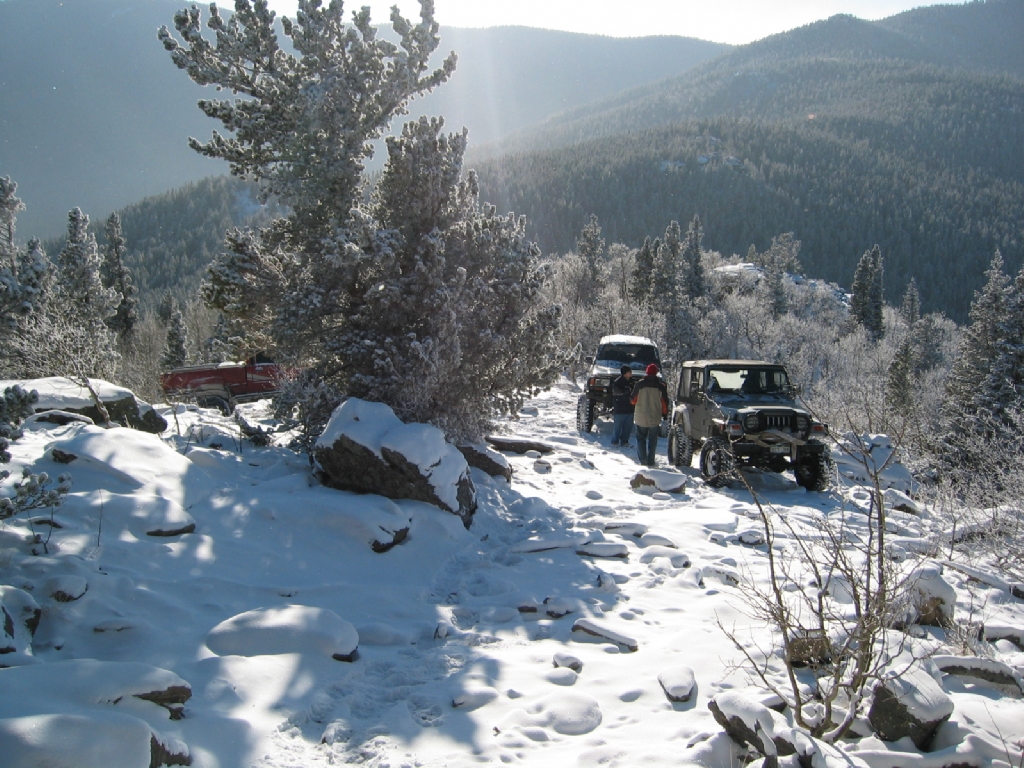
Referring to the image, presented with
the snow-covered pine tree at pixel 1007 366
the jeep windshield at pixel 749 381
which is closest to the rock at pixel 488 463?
the jeep windshield at pixel 749 381

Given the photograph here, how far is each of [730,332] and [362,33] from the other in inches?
1776

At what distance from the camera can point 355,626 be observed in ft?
14.4

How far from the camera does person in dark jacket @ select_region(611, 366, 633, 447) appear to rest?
41.8 feet

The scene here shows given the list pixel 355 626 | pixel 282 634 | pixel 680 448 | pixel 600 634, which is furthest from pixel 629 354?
pixel 282 634

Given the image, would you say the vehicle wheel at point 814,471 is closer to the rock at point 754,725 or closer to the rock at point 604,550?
the rock at point 604,550

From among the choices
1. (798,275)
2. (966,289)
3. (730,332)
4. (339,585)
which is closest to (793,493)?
(339,585)

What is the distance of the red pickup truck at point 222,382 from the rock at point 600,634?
1239 cm

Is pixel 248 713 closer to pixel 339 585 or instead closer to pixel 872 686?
pixel 339 585

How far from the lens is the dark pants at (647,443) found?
11127 millimetres

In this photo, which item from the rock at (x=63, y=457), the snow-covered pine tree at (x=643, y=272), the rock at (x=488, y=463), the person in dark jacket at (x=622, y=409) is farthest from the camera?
the snow-covered pine tree at (x=643, y=272)

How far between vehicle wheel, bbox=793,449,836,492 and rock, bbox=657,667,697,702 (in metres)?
6.45

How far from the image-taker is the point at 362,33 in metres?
8.97

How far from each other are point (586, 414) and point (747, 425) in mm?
5649

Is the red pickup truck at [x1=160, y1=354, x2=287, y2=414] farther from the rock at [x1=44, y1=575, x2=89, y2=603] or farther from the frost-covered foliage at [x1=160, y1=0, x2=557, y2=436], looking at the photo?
the rock at [x1=44, y1=575, x2=89, y2=603]
